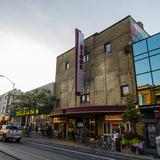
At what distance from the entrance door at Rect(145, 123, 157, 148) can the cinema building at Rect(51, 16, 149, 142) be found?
7.86ft

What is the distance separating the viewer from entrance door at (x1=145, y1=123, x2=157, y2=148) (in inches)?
794

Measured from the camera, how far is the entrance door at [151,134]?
66.2 feet

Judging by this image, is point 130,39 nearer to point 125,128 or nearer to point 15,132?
point 125,128

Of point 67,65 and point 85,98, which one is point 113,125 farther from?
point 67,65

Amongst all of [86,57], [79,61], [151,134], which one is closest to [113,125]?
[151,134]

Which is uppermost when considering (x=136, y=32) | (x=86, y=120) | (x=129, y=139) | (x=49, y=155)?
(x=136, y=32)

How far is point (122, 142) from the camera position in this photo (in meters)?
18.2

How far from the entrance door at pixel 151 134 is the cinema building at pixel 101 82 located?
7.86ft

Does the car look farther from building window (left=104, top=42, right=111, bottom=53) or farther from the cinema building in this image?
building window (left=104, top=42, right=111, bottom=53)

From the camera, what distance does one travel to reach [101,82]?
2744cm

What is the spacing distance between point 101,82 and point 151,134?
382 inches

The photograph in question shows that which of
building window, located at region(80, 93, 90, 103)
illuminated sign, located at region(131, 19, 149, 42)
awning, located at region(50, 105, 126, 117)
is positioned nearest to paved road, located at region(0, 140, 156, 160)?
awning, located at region(50, 105, 126, 117)

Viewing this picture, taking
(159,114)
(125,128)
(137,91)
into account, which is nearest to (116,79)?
(137,91)

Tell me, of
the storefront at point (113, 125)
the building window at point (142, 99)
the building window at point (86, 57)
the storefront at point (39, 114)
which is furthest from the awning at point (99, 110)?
the storefront at point (39, 114)
